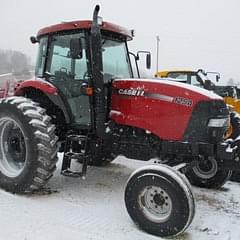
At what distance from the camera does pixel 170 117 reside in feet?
17.9

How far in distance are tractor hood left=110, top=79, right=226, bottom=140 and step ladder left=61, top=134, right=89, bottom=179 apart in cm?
57

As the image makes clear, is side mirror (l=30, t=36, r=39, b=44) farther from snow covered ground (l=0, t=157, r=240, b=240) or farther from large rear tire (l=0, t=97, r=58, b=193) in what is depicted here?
snow covered ground (l=0, t=157, r=240, b=240)

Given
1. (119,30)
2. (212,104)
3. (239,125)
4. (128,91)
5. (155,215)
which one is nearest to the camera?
(155,215)

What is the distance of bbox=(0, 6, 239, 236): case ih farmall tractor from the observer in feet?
16.1

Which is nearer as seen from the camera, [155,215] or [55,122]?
[155,215]

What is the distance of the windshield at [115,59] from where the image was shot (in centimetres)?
616

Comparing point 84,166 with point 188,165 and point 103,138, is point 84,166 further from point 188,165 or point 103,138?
point 188,165

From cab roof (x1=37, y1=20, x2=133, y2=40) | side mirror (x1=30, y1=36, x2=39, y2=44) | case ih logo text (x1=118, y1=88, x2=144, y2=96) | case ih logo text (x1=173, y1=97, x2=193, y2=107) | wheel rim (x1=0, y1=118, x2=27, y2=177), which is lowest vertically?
wheel rim (x1=0, y1=118, x2=27, y2=177)

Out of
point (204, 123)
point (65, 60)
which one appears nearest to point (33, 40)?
point (65, 60)

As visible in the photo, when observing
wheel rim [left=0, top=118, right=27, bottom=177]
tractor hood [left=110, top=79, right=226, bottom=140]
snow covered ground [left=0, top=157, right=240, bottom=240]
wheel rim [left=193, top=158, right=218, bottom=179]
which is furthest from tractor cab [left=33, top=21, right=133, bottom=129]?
wheel rim [left=193, top=158, right=218, bottom=179]

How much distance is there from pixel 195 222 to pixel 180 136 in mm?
1083

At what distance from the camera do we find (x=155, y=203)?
4922 millimetres

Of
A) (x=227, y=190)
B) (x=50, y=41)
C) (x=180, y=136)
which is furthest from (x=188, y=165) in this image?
(x=50, y=41)

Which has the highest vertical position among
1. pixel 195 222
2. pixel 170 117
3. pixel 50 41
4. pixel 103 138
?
pixel 50 41
